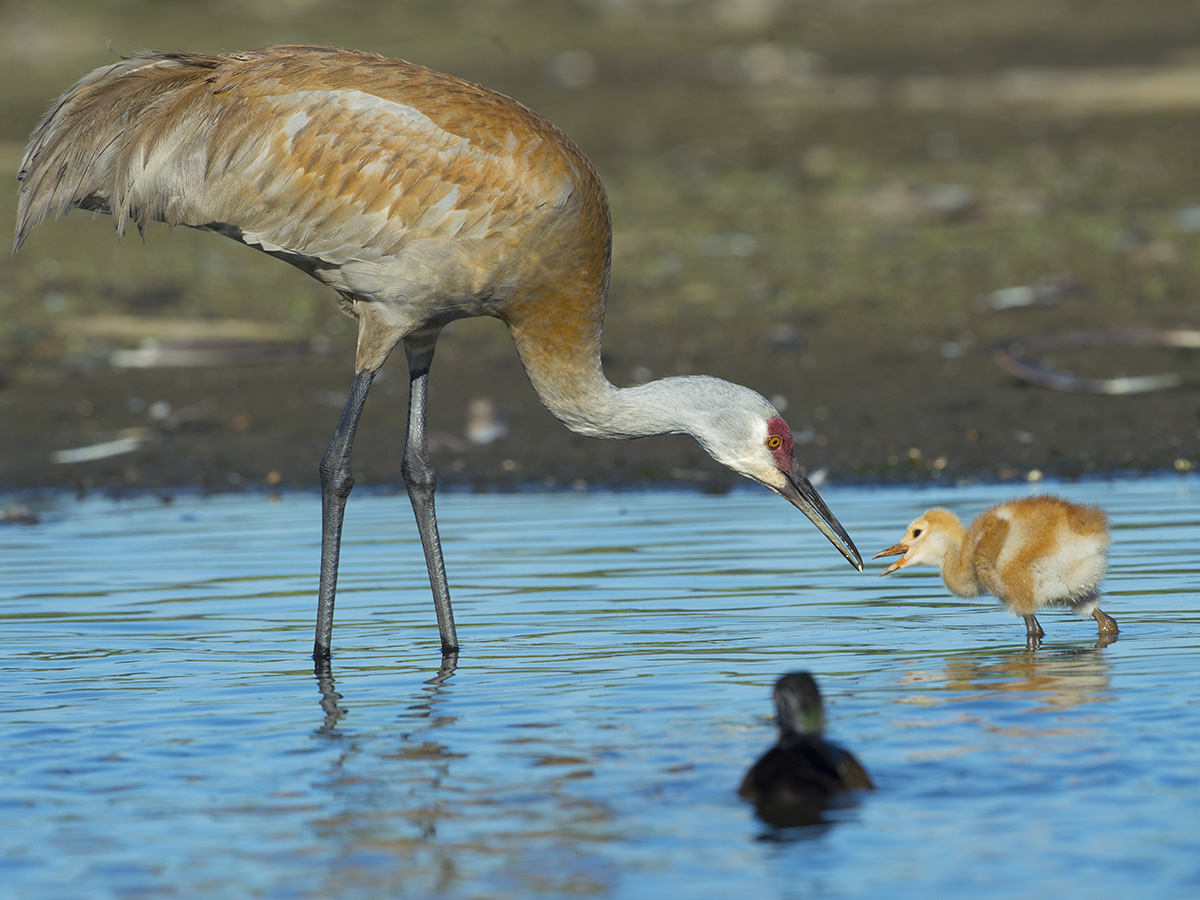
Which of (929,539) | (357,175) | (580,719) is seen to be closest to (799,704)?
(580,719)

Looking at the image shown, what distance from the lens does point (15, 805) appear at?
5359mm

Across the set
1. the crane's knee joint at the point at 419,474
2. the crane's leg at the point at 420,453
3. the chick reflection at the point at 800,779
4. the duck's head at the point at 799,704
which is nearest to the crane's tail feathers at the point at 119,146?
the crane's leg at the point at 420,453

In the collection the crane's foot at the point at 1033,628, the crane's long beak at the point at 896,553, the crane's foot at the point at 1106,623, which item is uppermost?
the crane's long beak at the point at 896,553

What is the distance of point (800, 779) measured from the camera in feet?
16.5

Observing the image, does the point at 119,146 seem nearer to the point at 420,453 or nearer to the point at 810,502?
the point at 420,453

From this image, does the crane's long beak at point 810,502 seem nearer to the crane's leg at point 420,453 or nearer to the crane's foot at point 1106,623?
the crane's foot at point 1106,623

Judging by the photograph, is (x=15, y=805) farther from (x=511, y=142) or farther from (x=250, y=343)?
(x=250, y=343)

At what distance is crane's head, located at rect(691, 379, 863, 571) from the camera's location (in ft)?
24.3

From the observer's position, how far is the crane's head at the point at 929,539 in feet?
25.3

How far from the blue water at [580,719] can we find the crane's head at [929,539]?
23 centimetres

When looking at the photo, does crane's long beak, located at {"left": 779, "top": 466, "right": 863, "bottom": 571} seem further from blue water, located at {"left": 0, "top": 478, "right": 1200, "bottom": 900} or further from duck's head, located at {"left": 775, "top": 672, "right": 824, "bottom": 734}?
duck's head, located at {"left": 775, "top": 672, "right": 824, "bottom": 734}

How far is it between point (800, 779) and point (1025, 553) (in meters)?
2.50

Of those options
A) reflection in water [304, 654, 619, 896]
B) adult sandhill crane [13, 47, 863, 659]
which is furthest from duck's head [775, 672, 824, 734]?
adult sandhill crane [13, 47, 863, 659]

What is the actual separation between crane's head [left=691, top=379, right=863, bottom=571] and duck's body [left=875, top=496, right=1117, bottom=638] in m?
0.47
